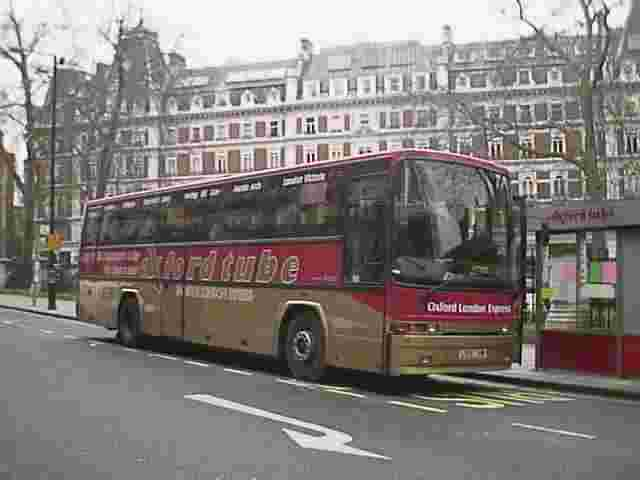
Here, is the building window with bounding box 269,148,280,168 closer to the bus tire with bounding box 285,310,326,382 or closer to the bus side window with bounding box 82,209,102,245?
the bus side window with bounding box 82,209,102,245

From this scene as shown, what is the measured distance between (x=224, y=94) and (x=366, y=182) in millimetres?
72675

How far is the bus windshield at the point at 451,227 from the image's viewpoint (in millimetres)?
11438

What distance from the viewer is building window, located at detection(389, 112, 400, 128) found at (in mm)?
74875

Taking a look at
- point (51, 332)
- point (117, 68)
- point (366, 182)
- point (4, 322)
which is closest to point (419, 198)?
point (366, 182)

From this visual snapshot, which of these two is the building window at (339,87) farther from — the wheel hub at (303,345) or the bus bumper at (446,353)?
the bus bumper at (446,353)

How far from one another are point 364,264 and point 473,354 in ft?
6.37

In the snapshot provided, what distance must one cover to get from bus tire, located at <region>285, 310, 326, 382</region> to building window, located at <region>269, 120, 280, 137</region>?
67379mm

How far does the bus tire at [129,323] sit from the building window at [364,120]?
192ft

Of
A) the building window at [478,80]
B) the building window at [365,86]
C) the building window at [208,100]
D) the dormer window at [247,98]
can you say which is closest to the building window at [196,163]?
the building window at [208,100]

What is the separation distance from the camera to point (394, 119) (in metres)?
75.1

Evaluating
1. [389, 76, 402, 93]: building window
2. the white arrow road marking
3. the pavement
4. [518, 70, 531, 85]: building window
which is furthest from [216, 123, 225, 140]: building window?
the white arrow road marking

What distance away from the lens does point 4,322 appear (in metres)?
26.9

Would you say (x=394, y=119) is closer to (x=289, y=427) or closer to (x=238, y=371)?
(x=238, y=371)

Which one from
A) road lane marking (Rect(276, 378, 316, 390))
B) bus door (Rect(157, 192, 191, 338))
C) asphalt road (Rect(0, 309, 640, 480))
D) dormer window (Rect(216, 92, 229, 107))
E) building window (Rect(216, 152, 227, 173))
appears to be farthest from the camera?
dormer window (Rect(216, 92, 229, 107))
